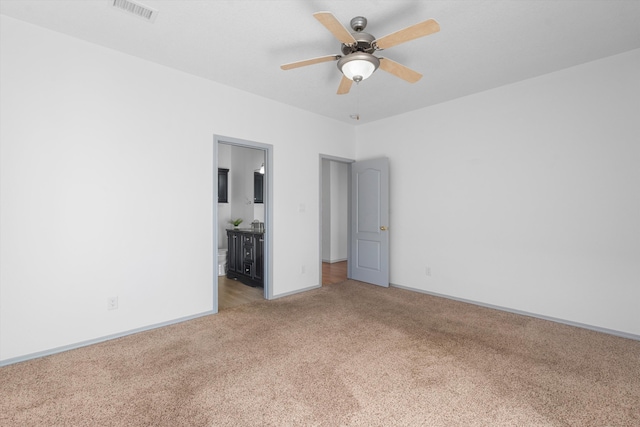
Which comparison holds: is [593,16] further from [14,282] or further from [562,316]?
[14,282]

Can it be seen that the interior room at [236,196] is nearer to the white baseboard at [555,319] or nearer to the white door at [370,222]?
the white door at [370,222]

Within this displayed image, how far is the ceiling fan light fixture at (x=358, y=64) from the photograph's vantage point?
2.24 metres

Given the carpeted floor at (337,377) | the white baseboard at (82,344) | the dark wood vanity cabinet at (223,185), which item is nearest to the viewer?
the carpeted floor at (337,377)

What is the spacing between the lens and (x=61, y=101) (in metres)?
2.62

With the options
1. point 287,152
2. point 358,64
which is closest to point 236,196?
point 287,152

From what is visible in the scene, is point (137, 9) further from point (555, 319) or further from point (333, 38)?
point (555, 319)

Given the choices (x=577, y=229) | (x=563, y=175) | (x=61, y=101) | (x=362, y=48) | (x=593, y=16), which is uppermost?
(x=593, y=16)

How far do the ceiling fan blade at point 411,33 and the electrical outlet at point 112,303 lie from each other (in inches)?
128

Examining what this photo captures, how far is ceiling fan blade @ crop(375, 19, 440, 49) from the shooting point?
188 centimetres

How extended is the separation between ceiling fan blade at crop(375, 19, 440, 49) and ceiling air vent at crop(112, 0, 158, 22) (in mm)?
1781

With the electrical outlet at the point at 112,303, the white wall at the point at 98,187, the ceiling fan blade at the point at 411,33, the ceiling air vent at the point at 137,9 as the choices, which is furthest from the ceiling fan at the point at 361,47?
the electrical outlet at the point at 112,303

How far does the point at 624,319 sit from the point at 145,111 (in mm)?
5256

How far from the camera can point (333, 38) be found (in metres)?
2.65

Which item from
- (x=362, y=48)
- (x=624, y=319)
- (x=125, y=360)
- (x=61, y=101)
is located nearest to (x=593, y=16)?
(x=362, y=48)
